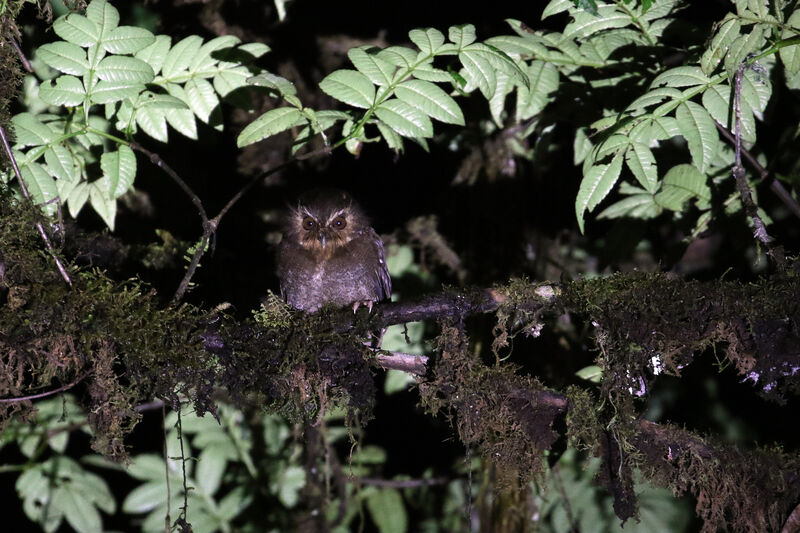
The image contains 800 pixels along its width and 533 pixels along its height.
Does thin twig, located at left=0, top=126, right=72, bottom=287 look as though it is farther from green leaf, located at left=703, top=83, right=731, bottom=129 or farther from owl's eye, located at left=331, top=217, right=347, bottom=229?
green leaf, located at left=703, top=83, right=731, bottom=129

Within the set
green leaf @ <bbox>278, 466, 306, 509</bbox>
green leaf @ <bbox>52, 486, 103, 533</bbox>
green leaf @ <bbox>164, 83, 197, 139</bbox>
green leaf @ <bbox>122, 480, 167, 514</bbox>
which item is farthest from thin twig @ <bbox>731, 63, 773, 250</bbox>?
green leaf @ <bbox>52, 486, 103, 533</bbox>

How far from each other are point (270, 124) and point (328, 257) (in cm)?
128

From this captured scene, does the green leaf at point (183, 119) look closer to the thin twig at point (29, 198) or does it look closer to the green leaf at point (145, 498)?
the thin twig at point (29, 198)

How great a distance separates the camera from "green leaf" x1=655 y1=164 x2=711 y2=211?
9.60 feet

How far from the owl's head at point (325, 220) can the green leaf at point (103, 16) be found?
147 cm

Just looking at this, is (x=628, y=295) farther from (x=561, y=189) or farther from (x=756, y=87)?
(x=561, y=189)

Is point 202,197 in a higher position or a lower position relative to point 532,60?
lower

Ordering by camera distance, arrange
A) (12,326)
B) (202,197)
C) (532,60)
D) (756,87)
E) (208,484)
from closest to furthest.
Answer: (12,326), (756,87), (532,60), (208,484), (202,197)

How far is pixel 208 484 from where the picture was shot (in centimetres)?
392

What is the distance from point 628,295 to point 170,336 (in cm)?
160

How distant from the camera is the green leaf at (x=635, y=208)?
320 cm

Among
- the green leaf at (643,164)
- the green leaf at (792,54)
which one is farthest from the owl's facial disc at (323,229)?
the green leaf at (792,54)

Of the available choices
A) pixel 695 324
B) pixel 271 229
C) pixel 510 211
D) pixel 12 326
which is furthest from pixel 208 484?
pixel 695 324

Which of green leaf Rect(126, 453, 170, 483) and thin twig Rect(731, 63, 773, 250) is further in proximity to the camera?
green leaf Rect(126, 453, 170, 483)
